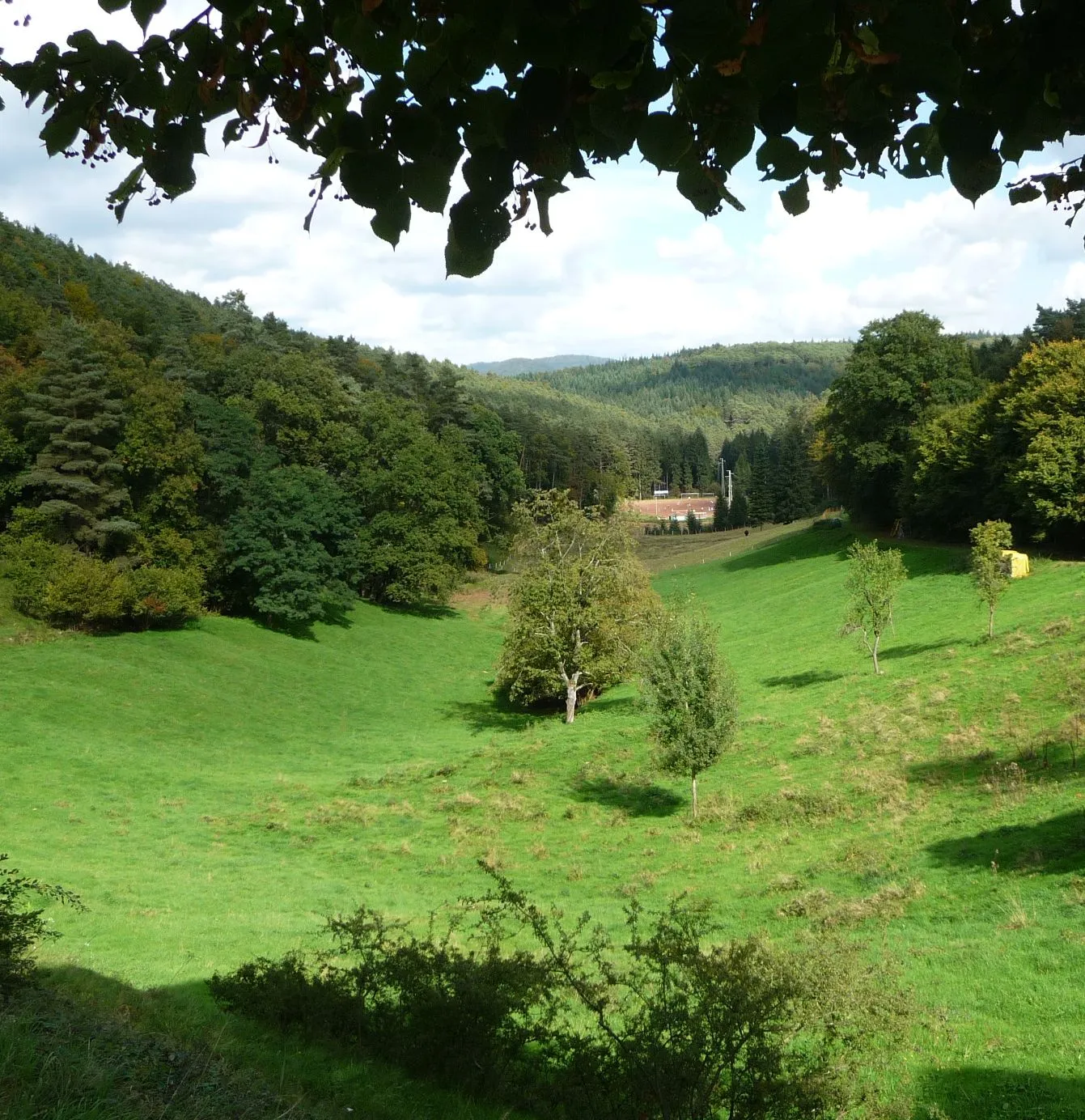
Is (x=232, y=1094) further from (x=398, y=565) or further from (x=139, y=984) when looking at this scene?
(x=398, y=565)

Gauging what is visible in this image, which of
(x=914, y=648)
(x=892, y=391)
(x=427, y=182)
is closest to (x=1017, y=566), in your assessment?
(x=914, y=648)

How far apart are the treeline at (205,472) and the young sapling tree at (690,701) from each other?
81.1 ft

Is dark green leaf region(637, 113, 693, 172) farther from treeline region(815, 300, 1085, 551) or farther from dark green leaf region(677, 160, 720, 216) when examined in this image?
treeline region(815, 300, 1085, 551)

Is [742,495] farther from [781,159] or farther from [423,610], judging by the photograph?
[781,159]

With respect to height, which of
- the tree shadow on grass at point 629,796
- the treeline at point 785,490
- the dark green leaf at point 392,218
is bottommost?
the tree shadow on grass at point 629,796

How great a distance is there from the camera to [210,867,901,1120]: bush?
6.00 meters

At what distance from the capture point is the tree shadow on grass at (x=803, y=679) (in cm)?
3145

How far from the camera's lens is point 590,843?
67.2 ft

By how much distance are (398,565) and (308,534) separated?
293 inches

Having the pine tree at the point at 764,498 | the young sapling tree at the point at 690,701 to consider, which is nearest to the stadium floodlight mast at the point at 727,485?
the pine tree at the point at 764,498

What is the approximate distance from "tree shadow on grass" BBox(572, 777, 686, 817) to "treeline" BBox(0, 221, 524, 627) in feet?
74.4

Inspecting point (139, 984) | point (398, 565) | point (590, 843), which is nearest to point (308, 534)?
point (398, 565)

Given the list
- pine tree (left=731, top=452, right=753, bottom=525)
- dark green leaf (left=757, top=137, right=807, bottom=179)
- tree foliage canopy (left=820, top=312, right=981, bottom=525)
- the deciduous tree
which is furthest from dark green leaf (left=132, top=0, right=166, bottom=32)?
pine tree (left=731, top=452, right=753, bottom=525)

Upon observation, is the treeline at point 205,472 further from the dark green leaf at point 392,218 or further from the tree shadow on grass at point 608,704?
the dark green leaf at point 392,218
